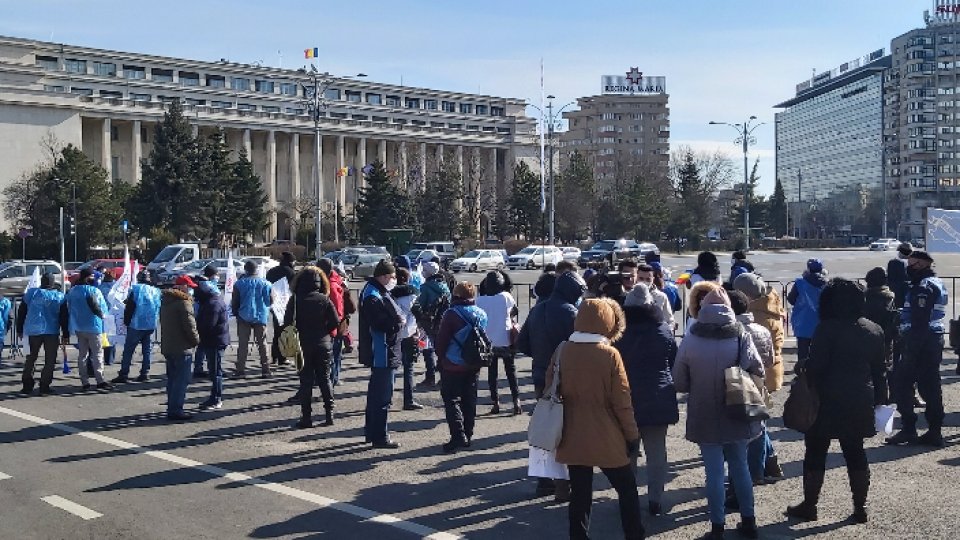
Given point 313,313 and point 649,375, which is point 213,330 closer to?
point 313,313

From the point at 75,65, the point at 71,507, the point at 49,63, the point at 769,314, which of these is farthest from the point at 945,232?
the point at 75,65

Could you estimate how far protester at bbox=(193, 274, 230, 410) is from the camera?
12617 mm

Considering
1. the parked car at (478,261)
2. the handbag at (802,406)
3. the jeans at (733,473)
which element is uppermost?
the parked car at (478,261)

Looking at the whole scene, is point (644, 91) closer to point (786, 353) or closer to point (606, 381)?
point (786, 353)

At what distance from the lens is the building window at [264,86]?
358 ft

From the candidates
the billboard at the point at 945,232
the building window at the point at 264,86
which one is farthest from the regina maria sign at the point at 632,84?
the billboard at the point at 945,232

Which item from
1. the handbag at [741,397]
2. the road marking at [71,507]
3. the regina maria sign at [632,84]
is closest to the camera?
the handbag at [741,397]

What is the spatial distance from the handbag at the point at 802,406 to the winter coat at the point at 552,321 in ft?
7.83

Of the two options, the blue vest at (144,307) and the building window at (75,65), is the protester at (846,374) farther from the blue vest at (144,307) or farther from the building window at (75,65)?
the building window at (75,65)

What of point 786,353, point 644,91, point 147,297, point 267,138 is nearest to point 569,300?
point 147,297

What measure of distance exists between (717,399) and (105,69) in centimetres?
9981

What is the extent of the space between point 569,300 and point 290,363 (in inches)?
358

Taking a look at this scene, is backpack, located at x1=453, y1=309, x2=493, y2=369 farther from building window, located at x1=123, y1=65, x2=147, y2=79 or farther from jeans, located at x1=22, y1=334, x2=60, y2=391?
building window, located at x1=123, y1=65, x2=147, y2=79

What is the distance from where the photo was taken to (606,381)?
6.29 metres
